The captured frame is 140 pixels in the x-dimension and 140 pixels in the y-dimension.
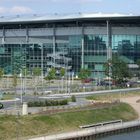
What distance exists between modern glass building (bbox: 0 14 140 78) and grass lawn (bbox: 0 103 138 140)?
6986cm

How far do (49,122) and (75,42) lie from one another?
3357 inches

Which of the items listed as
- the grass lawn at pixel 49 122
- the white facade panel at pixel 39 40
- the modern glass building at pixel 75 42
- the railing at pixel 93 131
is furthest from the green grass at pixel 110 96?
the white facade panel at pixel 39 40

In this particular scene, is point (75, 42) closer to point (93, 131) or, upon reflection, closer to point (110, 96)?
point (110, 96)

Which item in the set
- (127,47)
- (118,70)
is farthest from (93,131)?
(127,47)

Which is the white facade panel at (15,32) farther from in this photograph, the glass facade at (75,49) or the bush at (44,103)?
the bush at (44,103)

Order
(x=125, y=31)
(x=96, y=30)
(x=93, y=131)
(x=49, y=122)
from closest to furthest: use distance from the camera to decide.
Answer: (x=49, y=122)
(x=93, y=131)
(x=125, y=31)
(x=96, y=30)

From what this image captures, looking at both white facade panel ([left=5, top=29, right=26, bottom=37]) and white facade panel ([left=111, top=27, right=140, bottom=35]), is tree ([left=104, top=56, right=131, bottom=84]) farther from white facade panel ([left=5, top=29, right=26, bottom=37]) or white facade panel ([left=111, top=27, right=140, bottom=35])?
white facade panel ([left=5, top=29, right=26, bottom=37])

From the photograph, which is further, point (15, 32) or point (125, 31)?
point (15, 32)

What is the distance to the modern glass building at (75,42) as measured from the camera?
129875 mm

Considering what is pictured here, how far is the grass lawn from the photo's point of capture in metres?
45.5

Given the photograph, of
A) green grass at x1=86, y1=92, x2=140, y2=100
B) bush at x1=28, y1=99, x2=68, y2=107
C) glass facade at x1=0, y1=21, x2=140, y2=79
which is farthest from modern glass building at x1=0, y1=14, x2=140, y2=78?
bush at x1=28, y1=99, x2=68, y2=107

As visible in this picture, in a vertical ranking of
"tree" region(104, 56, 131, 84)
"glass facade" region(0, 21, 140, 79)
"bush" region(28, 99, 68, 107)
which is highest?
"glass facade" region(0, 21, 140, 79)

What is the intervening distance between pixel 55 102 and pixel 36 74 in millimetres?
47831

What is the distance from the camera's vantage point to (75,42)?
13400 centimetres
